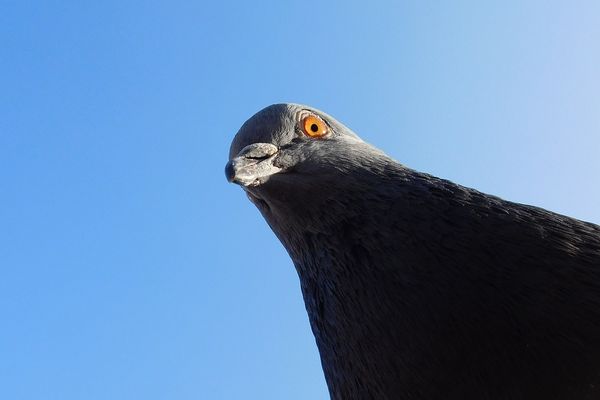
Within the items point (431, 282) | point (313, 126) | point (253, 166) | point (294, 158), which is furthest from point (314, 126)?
point (431, 282)

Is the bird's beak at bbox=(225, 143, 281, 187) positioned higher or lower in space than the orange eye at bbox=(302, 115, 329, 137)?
lower

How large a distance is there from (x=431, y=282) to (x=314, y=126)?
200 centimetres

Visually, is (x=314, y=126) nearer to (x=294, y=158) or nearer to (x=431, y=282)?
(x=294, y=158)

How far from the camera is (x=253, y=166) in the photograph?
4.27 meters

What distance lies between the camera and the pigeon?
291 centimetres

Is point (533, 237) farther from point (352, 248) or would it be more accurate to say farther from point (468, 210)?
point (352, 248)

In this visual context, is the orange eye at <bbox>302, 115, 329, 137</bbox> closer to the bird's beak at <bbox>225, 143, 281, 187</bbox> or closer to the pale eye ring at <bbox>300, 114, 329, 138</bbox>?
the pale eye ring at <bbox>300, 114, 329, 138</bbox>

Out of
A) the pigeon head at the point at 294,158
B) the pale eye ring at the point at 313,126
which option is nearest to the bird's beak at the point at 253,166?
the pigeon head at the point at 294,158

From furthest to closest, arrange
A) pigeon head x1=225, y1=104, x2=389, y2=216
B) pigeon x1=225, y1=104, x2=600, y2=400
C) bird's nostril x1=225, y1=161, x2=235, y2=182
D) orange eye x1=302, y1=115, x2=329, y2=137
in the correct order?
orange eye x1=302, y1=115, x2=329, y2=137
pigeon head x1=225, y1=104, x2=389, y2=216
bird's nostril x1=225, y1=161, x2=235, y2=182
pigeon x1=225, y1=104, x2=600, y2=400

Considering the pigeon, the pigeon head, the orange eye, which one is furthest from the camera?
the orange eye

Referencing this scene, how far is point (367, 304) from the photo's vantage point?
3.46 meters

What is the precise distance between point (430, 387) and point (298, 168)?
1.91 metres

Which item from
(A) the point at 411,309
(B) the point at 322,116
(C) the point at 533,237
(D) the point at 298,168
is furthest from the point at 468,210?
(B) the point at 322,116

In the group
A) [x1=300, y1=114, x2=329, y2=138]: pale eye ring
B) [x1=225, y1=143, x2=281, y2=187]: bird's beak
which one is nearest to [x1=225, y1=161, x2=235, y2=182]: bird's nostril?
[x1=225, y1=143, x2=281, y2=187]: bird's beak
